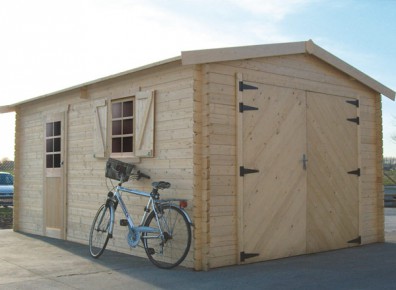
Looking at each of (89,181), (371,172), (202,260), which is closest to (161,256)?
(202,260)

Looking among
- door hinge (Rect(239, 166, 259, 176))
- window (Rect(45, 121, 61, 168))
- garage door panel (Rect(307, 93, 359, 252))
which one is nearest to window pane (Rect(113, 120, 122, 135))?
window (Rect(45, 121, 61, 168))

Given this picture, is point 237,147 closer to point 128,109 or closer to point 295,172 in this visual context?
point 295,172

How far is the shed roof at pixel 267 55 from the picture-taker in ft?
22.5

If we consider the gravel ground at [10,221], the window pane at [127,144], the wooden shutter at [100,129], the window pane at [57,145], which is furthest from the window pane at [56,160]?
the gravel ground at [10,221]

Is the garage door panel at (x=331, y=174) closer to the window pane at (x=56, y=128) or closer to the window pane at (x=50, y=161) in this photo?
the window pane at (x=56, y=128)

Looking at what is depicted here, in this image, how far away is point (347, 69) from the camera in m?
9.04

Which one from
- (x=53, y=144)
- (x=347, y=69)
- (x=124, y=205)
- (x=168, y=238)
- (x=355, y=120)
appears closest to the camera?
(x=168, y=238)

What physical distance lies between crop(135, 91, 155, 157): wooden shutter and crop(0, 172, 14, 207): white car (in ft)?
38.4

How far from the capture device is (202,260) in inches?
271

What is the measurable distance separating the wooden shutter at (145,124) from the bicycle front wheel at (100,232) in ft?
3.26

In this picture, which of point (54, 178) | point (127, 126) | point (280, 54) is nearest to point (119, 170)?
point (127, 126)

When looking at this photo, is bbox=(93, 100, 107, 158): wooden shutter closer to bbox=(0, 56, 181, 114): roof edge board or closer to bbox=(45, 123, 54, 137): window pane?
bbox=(0, 56, 181, 114): roof edge board

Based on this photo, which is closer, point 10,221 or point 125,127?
point 125,127

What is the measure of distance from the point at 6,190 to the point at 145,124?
1343 centimetres
